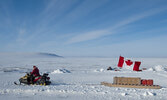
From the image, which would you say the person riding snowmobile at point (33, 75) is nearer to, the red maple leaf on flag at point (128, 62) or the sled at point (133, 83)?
the sled at point (133, 83)

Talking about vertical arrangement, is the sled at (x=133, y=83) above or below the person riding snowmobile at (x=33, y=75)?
below

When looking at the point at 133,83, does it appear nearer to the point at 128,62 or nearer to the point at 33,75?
the point at 33,75

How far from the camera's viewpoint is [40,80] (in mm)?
9312

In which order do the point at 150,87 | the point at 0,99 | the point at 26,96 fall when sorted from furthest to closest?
the point at 150,87, the point at 26,96, the point at 0,99

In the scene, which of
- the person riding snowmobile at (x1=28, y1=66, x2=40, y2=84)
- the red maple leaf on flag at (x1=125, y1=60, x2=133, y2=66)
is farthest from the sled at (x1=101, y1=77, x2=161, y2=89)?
the red maple leaf on flag at (x1=125, y1=60, x2=133, y2=66)

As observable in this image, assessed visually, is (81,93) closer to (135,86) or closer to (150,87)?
(135,86)

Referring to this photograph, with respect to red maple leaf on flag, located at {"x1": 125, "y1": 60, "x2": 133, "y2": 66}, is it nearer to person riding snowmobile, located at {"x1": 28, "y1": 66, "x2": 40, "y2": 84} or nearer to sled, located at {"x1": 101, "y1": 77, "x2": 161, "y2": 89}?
sled, located at {"x1": 101, "y1": 77, "x2": 161, "y2": 89}

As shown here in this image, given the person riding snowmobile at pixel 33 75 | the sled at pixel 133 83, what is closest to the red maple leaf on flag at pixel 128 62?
the sled at pixel 133 83

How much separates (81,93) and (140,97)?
244 centimetres

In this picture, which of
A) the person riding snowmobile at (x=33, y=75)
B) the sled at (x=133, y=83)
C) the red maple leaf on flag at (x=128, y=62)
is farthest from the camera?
the red maple leaf on flag at (x=128, y=62)

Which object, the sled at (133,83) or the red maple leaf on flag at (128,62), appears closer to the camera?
the sled at (133,83)

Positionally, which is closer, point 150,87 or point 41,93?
point 41,93

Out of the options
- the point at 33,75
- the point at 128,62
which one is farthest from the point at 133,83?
the point at 128,62

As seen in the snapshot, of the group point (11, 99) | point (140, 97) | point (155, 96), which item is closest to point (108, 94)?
point (140, 97)
